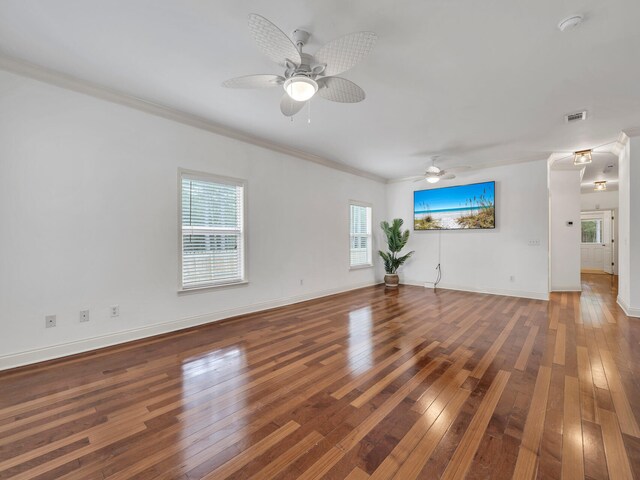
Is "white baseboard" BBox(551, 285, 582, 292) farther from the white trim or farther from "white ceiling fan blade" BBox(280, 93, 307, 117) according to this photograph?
"white ceiling fan blade" BBox(280, 93, 307, 117)

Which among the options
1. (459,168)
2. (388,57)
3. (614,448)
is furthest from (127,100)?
(459,168)

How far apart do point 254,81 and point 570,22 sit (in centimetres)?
238

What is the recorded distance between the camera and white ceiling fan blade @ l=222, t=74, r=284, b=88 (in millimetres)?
2297

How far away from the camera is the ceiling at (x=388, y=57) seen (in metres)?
2.01

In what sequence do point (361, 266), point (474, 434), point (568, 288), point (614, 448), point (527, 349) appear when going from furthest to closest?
point (361, 266) → point (568, 288) → point (527, 349) → point (474, 434) → point (614, 448)

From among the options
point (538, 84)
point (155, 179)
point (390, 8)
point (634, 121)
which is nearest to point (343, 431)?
point (390, 8)

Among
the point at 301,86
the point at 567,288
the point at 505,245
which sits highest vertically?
the point at 301,86

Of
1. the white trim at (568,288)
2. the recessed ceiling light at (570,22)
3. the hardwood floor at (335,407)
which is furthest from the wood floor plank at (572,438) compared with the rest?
the white trim at (568,288)

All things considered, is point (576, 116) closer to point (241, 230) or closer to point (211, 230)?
point (241, 230)

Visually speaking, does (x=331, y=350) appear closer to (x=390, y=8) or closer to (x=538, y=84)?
(x=390, y=8)

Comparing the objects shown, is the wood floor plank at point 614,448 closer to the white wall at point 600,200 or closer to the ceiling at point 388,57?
the ceiling at point 388,57

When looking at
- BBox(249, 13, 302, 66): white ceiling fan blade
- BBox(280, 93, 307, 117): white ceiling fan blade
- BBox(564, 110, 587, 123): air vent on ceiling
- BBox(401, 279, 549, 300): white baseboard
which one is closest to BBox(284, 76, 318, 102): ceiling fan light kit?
BBox(249, 13, 302, 66): white ceiling fan blade

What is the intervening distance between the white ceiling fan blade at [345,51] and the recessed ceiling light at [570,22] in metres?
1.47

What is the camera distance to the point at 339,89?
95.8 inches
